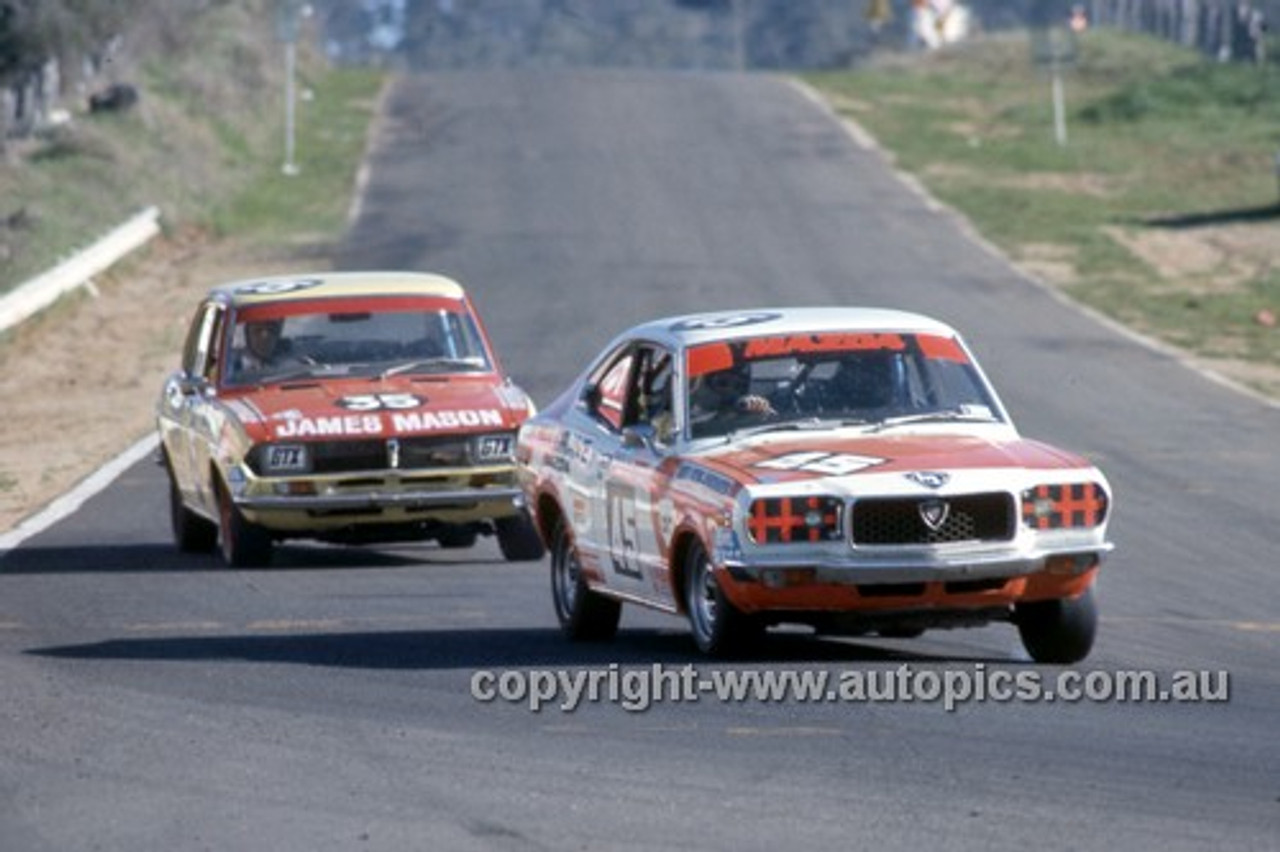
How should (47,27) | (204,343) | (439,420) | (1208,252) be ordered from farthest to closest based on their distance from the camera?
(1208,252) < (47,27) < (204,343) < (439,420)

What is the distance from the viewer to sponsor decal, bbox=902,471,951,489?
37.3 feet

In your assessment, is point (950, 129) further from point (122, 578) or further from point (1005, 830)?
point (1005, 830)

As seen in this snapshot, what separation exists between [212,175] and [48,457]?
23851 millimetres

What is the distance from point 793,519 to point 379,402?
595cm

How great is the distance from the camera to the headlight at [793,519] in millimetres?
11383

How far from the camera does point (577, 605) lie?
523 inches

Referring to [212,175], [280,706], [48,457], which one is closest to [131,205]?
[212,175]

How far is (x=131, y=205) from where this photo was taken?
42.8 meters

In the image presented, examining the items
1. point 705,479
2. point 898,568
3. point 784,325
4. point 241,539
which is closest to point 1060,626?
point 898,568

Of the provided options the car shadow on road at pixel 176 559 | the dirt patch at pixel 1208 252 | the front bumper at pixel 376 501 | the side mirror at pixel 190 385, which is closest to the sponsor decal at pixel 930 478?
the front bumper at pixel 376 501

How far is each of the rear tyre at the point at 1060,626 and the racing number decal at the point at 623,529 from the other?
1.68 metres

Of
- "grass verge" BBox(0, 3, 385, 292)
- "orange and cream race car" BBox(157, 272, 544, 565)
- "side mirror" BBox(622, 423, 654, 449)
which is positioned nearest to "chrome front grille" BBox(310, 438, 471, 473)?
"orange and cream race car" BBox(157, 272, 544, 565)

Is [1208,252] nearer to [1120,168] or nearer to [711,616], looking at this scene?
[1120,168]

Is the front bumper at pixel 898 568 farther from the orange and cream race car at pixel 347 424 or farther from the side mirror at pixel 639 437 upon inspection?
the orange and cream race car at pixel 347 424
